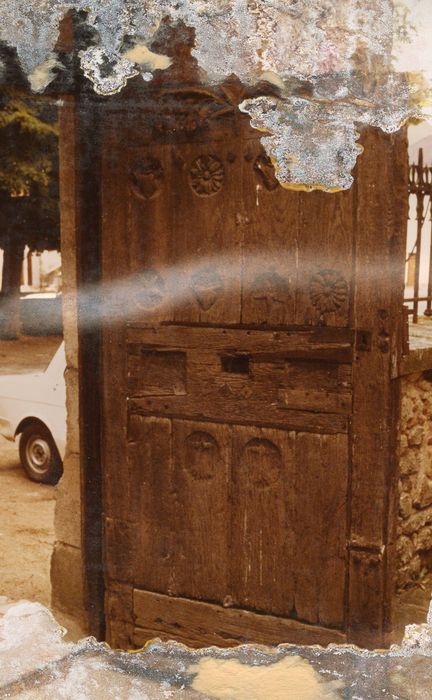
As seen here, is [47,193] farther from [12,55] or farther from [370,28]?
[370,28]

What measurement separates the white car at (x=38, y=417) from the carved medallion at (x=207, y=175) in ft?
10.2

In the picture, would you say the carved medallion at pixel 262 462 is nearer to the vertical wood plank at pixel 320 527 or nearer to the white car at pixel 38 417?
the vertical wood plank at pixel 320 527

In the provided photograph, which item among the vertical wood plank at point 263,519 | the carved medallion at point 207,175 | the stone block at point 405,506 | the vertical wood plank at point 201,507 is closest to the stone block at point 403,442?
the stone block at point 405,506

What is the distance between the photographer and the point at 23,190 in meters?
10.1

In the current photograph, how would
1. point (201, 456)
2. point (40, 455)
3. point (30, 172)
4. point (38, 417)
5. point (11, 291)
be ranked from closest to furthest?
point (201, 456) < point (38, 417) < point (40, 455) < point (30, 172) < point (11, 291)

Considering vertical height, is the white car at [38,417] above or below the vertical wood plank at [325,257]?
below

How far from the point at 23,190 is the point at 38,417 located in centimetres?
518

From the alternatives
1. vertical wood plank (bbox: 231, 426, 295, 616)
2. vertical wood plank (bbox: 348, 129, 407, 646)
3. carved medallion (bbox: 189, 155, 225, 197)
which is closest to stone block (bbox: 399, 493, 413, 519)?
vertical wood plank (bbox: 348, 129, 407, 646)

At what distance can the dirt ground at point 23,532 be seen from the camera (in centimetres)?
419

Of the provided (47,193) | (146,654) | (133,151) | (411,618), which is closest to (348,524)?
(411,618)

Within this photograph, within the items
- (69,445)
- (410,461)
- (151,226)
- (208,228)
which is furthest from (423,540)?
(151,226)

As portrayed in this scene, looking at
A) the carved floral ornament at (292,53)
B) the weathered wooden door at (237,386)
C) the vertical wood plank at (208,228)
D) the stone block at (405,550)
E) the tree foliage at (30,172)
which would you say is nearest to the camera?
the carved floral ornament at (292,53)

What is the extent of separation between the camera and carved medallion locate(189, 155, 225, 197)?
287 cm

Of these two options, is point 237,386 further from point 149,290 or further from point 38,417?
point 38,417
